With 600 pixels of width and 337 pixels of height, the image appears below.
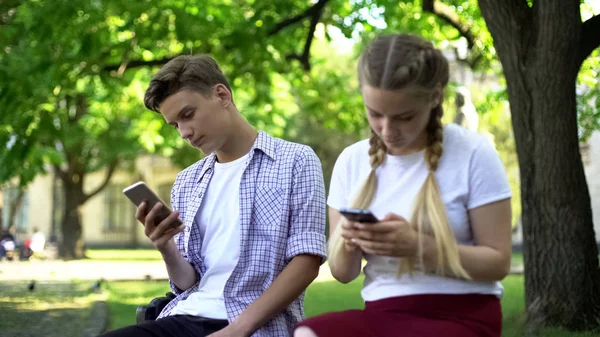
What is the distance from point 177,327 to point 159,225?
1.25 feet

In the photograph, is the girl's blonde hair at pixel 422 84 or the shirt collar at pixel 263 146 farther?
the shirt collar at pixel 263 146

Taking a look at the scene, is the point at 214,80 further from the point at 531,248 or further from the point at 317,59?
the point at 317,59

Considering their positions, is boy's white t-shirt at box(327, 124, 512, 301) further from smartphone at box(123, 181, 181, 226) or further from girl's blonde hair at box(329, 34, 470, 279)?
smartphone at box(123, 181, 181, 226)

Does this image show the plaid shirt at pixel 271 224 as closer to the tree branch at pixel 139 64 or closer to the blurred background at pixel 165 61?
the blurred background at pixel 165 61

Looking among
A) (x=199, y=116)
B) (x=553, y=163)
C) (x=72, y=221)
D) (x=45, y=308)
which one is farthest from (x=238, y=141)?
(x=72, y=221)

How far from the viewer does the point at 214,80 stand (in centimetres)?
348

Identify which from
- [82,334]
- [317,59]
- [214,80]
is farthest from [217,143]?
[317,59]

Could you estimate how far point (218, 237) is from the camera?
3488mm

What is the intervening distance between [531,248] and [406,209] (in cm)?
579

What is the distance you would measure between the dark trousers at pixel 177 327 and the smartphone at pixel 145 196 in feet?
1.27

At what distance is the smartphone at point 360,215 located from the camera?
2311mm

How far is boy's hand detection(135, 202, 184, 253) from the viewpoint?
3191 millimetres

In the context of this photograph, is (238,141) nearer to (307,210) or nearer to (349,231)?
(307,210)

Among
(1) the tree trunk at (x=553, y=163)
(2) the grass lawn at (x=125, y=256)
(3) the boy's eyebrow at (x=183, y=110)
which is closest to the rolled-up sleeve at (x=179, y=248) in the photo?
(3) the boy's eyebrow at (x=183, y=110)
